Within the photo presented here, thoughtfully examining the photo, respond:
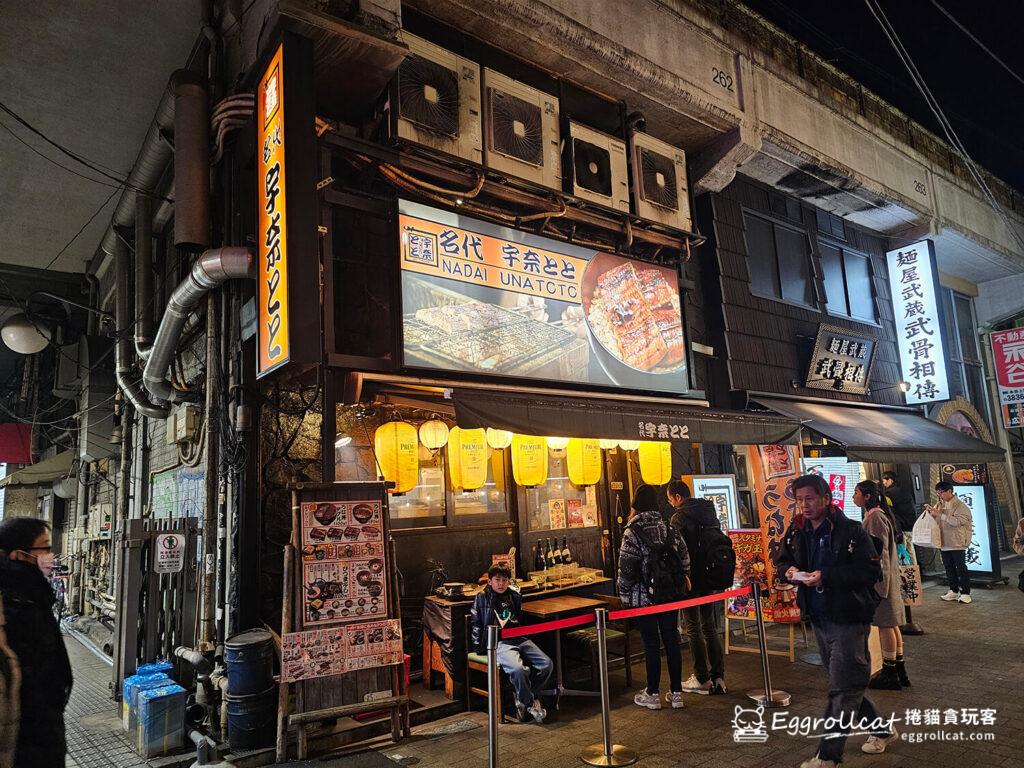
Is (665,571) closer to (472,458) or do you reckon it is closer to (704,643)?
(704,643)

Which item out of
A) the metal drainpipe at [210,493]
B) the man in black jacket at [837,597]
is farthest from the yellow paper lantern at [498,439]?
the man in black jacket at [837,597]

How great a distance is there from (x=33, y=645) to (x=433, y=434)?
16.9 ft

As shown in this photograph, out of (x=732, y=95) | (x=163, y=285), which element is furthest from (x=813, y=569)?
(x=163, y=285)

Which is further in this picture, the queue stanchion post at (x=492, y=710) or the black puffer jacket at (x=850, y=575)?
the black puffer jacket at (x=850, y=575)

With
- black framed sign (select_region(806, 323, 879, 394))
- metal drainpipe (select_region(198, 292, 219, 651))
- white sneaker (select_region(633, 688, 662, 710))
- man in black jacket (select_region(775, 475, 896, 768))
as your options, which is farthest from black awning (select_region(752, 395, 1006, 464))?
metal drainpipe (select_region(198, 292, 219, 651))

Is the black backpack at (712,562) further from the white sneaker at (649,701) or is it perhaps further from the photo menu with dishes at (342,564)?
the photo menu with dishes at (342,564)

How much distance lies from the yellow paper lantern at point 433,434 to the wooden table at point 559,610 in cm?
245

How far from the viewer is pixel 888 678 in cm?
757

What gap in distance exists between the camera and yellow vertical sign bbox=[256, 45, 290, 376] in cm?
626

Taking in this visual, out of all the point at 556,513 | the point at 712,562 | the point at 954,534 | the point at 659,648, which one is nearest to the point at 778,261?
the point at 954,534

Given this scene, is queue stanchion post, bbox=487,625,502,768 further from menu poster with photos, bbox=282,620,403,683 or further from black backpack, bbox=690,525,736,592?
black backpack, bbox=690,525,736,592

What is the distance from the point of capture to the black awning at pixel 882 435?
435 inches

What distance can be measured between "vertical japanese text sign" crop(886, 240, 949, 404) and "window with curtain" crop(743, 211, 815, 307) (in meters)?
3.54

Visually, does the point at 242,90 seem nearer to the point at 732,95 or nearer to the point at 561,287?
the point at 561,287
